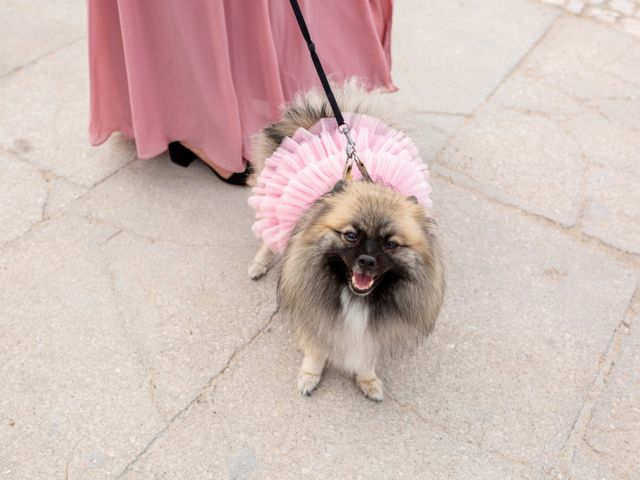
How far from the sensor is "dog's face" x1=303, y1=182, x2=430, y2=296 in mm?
1878

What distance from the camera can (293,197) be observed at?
7.16ft

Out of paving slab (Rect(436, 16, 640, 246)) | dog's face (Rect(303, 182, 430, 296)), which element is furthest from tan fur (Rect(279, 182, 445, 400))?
paving slab (Rect(436, 16, 640, 246))

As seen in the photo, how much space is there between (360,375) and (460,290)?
0.77m

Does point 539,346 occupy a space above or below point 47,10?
below

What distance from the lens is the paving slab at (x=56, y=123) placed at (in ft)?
10.8

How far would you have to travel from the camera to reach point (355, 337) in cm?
209

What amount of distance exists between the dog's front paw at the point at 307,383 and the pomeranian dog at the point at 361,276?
0.11m

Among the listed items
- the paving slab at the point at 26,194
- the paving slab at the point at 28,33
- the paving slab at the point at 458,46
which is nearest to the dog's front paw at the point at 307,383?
the paving slab at the point at 26,194

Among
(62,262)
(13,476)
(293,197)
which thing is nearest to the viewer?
(13,476)

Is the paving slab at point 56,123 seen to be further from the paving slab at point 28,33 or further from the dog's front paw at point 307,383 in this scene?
the dog's front paw at point 307,383

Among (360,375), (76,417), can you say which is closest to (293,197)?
(360,375)

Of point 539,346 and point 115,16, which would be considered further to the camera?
point 115,16

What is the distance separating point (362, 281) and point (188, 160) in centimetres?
181

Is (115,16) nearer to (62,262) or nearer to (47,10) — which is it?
(62,262)
